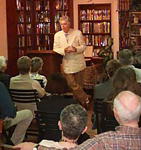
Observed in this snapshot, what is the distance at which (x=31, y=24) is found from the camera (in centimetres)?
1009

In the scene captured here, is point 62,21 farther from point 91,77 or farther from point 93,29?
point 93,29

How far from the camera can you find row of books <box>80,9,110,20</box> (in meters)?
10.7

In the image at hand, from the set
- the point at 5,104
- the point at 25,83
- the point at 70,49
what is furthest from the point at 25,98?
the point at 70,49

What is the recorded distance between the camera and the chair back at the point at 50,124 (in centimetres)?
378

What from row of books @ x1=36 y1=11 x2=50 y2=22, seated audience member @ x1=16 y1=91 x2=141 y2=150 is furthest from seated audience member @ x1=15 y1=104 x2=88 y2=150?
row of books @ x1=36 y1=11 x2=50 y2=22

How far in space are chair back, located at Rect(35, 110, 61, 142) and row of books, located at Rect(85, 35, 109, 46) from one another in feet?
23.5

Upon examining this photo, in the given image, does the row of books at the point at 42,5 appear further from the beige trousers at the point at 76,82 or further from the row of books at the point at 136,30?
the beige trousers at the point at 76,82

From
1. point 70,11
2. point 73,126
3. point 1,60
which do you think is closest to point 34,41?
point 70,11

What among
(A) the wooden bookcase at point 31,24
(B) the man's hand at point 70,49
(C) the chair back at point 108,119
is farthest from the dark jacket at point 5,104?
(A) the wooden bookcase at point 31,24

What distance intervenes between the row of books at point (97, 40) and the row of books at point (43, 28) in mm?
1220

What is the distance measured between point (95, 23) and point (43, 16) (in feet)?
5.06

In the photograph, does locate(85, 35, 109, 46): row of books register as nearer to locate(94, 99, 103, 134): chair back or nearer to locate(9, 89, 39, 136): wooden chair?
locate(9, 89, 39, 136): wooden chair

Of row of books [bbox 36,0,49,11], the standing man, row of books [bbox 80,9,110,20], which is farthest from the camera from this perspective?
row of books [bbox 80,9,110,20]

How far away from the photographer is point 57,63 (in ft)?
25.7
